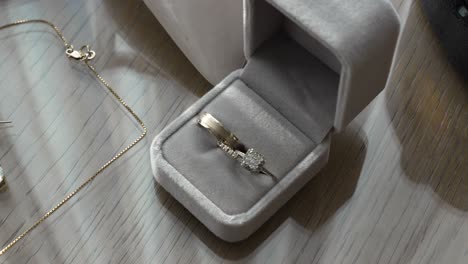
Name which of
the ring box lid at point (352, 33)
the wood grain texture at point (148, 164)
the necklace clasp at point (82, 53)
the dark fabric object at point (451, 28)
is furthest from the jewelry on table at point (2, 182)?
the dark fabric object at point (451, 28)

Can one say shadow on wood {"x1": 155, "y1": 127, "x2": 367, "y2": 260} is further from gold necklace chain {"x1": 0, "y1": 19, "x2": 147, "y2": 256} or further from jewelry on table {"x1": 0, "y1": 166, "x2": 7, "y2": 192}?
jewelry on table {"x1": 0, "y1": 166, "x2": 7, "y2": 192}

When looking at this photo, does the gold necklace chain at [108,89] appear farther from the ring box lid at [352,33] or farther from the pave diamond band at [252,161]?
the ring box lid at [352,33]

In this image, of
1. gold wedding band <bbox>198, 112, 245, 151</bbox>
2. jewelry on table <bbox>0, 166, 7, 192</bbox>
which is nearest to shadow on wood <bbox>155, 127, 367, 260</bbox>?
gold wedding band <bbox>198, 112, 245, 151</bbox>

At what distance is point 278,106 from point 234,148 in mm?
122

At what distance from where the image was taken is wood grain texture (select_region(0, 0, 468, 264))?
4.15 ft

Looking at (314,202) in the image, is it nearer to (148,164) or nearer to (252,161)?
(252,161)

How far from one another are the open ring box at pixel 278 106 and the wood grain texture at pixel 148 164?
0.21 ft

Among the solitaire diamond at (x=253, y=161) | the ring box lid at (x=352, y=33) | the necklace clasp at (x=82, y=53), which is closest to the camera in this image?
the ring box lid at (x=352, y=33)

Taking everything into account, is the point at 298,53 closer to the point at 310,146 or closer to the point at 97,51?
the point at 310,146

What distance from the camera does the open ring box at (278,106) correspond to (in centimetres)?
114

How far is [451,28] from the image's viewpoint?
138 cm

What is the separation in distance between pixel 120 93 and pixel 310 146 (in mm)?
379

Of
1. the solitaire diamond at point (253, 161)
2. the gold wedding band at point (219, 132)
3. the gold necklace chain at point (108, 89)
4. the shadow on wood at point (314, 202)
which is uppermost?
the gold necklace chain at point (108, 89)

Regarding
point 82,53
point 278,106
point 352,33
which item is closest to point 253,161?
point 278,106
